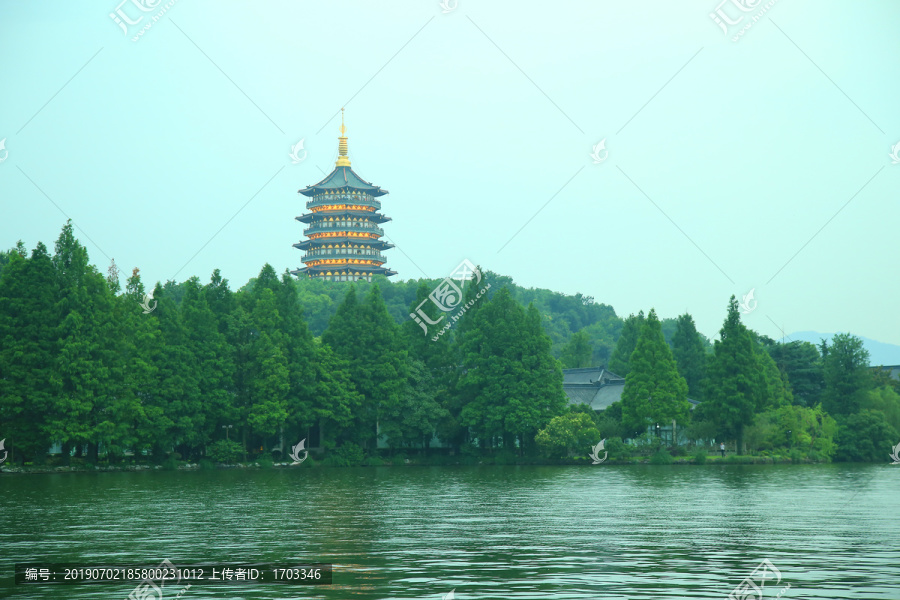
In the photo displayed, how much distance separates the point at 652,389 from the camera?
172ft

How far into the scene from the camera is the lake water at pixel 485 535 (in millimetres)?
11758

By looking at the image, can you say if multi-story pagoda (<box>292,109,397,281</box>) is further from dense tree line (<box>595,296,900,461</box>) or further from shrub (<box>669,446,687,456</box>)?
shrub (<box>669,446,687,456</box>)

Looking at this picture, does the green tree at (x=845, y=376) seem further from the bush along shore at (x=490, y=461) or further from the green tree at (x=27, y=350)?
the green tree at (x=27, y=350)

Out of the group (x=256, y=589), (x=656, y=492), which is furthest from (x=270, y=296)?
(x=256, y=589)

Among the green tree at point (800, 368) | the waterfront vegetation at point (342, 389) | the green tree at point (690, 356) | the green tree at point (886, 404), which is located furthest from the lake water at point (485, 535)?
the green tree at point (800, 368)

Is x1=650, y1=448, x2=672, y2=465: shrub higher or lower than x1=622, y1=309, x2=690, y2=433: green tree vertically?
lower

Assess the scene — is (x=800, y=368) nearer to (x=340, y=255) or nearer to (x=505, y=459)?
(x=505, y=459)

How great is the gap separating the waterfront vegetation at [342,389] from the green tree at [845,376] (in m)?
0.09

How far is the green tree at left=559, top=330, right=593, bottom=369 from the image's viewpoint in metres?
81.2

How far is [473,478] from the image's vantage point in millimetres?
37531

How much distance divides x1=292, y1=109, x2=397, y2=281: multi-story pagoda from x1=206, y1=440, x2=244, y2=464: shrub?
194 ft

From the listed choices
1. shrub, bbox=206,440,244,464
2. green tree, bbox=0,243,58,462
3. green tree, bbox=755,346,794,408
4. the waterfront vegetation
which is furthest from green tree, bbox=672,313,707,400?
green tree, bbox=0,243,58,462

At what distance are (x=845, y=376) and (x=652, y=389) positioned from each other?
48.4ft

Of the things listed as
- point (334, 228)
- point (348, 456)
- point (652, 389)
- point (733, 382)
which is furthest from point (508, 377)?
point (334, 228)
